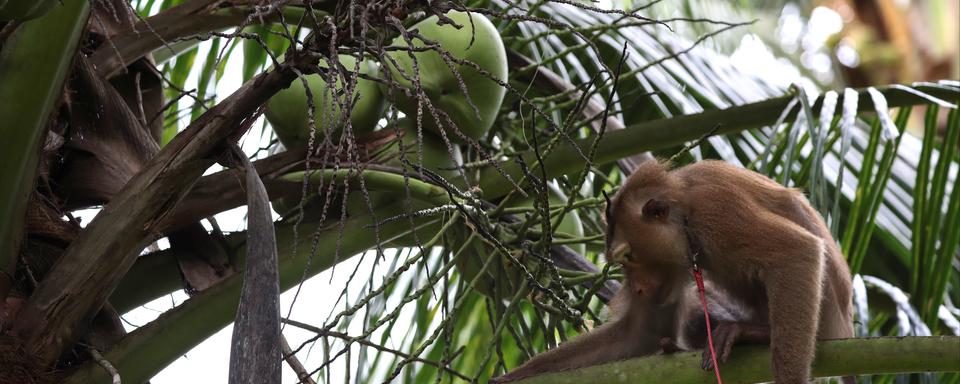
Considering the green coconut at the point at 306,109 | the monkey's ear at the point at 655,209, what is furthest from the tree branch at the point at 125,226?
the monkey's ear at the point at 655,209

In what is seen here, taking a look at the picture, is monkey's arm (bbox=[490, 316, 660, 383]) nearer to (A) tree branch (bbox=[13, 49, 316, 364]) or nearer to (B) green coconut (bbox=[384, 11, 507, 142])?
(B) green coconut (bbox=[384, 11, 507, 142])

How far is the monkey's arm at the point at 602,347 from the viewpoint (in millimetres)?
2326

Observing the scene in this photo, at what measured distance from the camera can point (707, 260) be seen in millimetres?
2412

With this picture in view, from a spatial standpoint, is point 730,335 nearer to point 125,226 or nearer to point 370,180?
point 370,180

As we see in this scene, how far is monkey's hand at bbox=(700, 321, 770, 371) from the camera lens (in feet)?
6.57

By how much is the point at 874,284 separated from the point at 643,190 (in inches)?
30.7

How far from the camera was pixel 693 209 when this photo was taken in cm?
Result: 245

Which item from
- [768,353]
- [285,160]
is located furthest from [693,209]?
[285,160]

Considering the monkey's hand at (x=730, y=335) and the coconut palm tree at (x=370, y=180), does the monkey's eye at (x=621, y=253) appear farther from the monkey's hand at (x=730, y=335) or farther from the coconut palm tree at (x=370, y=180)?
the monkey's hand at (x=730, y=335)

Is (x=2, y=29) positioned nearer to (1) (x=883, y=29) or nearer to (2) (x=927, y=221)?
(2) (x=927, y=221)

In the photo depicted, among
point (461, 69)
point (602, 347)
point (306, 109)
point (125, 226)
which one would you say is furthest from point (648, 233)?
point (125, 226)

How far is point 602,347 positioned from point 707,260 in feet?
0.98

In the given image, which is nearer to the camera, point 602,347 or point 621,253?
point 621,253

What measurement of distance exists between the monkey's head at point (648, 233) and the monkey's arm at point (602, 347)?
11 centimetres
